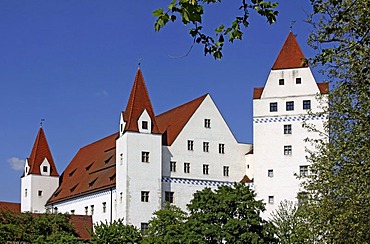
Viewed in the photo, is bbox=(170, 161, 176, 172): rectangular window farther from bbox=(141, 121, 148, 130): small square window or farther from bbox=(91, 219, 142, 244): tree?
bbox=(91, 219, 142, 244): tree

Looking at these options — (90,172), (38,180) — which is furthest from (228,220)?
(38,180)

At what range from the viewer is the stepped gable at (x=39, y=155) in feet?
240

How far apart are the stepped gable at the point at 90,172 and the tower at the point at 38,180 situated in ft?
2.93

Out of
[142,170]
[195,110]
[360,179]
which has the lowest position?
[360,179]

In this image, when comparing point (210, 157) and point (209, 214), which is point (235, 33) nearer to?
point (209, 214)

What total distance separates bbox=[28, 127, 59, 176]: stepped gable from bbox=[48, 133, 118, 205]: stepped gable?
1838mm

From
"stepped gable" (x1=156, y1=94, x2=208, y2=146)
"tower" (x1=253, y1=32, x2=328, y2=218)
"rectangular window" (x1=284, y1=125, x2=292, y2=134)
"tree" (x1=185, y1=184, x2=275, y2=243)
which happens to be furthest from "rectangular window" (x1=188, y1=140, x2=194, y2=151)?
"tree" (x1=185, y1=184, x2=275, y2=243)

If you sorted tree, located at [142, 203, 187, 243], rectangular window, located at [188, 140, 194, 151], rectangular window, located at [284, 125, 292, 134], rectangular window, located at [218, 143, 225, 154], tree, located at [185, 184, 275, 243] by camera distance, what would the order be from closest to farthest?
tree, located at [185, 184, 275, 243] < tree, located at [142, 203, 187, 243] < rectangular window, located at [284, 125, 292, 134] < rectangular window, located at [188, 140, 194, 151] < rectangular window, located at [218, 143, 225, 154]

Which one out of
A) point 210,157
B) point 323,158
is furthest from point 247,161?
point 323,158

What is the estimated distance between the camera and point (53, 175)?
242ft

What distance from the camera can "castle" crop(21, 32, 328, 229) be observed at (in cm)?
5678

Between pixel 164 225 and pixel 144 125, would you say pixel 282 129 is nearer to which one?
pixel 144 125

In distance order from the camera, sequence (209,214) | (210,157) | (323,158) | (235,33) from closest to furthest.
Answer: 1. (235,33)
2. (323,158)
3. (209,214)
4. (210,157)

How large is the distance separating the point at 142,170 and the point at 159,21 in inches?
1941
